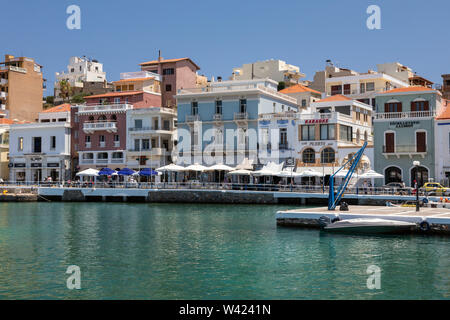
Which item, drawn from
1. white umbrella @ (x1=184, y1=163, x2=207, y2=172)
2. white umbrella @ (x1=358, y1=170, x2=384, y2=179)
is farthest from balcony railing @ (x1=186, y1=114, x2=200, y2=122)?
white umbrella @ (x1=358, y1=170, x2=384, y2=179)

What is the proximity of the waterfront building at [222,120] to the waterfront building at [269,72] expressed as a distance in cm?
3581

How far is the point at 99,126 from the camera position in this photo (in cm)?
7294

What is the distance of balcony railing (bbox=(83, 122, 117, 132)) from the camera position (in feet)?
237

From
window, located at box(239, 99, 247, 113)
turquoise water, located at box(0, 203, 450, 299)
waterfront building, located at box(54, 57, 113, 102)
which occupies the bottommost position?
turquoise water, located at box(0, 203, 450, 299)

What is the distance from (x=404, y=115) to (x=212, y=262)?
3797 centimetres

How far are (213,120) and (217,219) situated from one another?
1084 inches

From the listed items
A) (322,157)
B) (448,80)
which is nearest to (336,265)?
(322,157)

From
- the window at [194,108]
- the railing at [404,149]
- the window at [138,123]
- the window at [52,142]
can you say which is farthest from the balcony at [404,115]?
the window at [52,142]

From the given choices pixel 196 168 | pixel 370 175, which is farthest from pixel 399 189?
pixel 196 168

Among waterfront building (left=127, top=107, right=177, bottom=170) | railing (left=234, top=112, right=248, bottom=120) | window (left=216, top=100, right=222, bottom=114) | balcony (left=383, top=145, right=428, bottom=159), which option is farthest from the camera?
waterfront building (left=127, top=107, right=177, bottom=170)

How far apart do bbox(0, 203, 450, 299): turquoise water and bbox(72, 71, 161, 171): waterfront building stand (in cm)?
3632

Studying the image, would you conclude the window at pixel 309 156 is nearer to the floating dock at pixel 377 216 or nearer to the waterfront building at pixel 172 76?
the waterfront building at pixel 172 76

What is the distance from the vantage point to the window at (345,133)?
60047mm

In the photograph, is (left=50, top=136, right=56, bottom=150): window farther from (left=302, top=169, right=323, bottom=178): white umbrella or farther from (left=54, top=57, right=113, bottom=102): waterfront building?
(left=54, top=57, right=113, bottom=102): waterfront building
